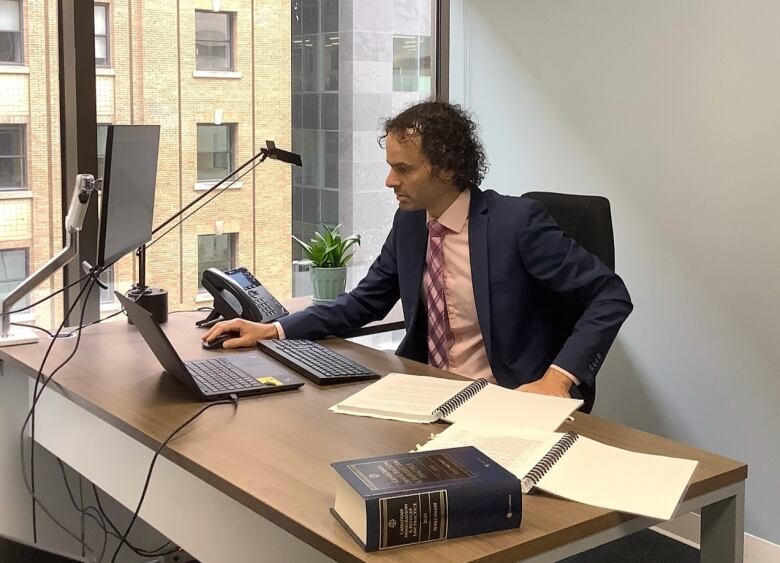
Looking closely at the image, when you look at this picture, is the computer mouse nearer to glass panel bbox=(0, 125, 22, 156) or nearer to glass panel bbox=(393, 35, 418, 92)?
glass panel bbox=(0, 125, 22, 156)

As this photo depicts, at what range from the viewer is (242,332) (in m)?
2.32

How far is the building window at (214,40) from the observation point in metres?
3.13

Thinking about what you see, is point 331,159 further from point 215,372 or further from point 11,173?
point 215,372

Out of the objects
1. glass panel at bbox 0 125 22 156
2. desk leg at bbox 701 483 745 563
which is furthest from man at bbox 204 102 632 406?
glass panel at bbox 0 125 22 156

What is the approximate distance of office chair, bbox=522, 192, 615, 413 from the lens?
2.40 metres

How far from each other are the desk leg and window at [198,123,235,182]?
215 centimetres

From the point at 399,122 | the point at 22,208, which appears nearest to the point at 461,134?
the point at 399,122

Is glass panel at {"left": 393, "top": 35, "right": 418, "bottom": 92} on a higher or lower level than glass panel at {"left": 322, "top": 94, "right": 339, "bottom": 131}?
higher

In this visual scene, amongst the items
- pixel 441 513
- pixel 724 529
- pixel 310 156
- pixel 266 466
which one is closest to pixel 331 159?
pixel 310 156

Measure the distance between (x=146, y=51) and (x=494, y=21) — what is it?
4.26ft

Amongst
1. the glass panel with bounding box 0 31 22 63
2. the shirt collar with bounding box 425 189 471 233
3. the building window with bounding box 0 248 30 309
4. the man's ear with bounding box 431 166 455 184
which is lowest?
the building window with bounding box 0 248 30 309

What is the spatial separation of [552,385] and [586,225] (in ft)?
1.99

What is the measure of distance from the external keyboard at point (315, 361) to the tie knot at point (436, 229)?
1.36 feet

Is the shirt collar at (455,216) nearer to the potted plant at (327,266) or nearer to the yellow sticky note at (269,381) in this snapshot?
the yellow sticky note at (269,381)
